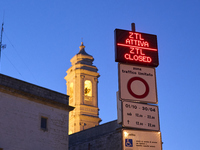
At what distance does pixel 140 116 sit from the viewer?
10500 mm

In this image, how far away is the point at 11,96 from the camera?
91.3ft

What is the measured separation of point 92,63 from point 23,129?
3475 centimetres

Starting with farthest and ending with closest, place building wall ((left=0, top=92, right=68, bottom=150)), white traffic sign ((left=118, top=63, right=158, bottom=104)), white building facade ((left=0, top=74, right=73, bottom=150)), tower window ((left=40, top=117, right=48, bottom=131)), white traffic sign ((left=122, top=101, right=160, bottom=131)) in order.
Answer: tower window ((left=40, top=117, right=48, bottom=131)) → white building facade ((left=0, top=74, right=73, bottom=150)) → building wall ((left=0, top=92, right=68, bottom=150)) → white traffic sign ((left=118, top=63, right=158, bottom=104)) → white traffic sign ((left=122, top=101, right=160, bottom=131))

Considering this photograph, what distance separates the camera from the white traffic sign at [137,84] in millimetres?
10648

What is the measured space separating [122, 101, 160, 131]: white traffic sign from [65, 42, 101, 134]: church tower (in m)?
46.5

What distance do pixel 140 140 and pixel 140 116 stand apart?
0.64m

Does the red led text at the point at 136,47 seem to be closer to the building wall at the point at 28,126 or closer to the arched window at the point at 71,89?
the building wall at the point at 28,126

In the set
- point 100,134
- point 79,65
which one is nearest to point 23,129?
point 100,134

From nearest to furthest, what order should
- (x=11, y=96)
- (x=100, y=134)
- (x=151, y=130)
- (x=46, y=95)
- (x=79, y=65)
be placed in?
(x=151, y=130), (x=11, y=96), (x=46, y=95), (x=100, y=134), (x=79, y=65)

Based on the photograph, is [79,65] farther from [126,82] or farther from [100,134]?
[126,82]

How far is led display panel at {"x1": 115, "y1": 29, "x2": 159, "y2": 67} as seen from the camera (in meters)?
11.1

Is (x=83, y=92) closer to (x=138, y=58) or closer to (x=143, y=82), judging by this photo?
(x=138, y=58)

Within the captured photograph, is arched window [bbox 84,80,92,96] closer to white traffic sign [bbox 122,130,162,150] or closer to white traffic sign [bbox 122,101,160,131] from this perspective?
white traffic sign [bbox 122,101,160,131]

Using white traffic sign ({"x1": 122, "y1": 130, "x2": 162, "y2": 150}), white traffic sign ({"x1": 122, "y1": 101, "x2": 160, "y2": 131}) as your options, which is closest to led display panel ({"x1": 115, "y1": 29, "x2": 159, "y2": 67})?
→ white traffic sign ({"x1": 122, "y1": 101, "x2": 160, "y2": 131})
